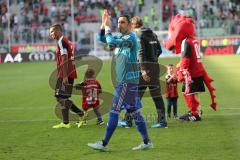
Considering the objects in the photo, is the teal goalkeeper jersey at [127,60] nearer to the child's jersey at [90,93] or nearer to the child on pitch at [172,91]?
the child's jersey at [90,93]

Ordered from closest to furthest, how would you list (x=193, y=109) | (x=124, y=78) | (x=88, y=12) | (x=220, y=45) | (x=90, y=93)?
(x=124, y=78) < (x=193, y=109) < (x=90, y=93) < (x=220, y=45) < (x=88, y=12)

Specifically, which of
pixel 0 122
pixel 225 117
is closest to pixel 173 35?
pixel 225 117

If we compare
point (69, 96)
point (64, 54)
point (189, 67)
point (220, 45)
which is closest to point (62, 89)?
point (69, 96)

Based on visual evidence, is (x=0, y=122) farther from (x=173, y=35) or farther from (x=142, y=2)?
(x=142, y=2)

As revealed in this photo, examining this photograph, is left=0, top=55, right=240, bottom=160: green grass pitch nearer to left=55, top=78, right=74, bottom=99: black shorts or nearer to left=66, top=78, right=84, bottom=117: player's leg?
left=66, top=78, right=84, bottom=117: player's leg

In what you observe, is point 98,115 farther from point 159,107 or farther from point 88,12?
point 88,12

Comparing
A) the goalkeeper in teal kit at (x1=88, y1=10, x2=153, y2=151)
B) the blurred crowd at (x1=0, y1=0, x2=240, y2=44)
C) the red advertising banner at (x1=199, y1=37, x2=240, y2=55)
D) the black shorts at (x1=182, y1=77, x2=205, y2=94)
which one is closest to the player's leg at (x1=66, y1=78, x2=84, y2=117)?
the black shorts at (x1=182, y1=77, x2=205, y2=94)

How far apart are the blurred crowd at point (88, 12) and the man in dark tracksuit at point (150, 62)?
1241 inches

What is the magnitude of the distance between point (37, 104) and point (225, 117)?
5.81 metres

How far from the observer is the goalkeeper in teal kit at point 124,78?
998cm

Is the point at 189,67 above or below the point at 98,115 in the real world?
above

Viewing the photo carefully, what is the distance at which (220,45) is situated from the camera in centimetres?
4225

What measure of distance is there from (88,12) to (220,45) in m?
11.3

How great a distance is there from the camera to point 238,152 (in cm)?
966
